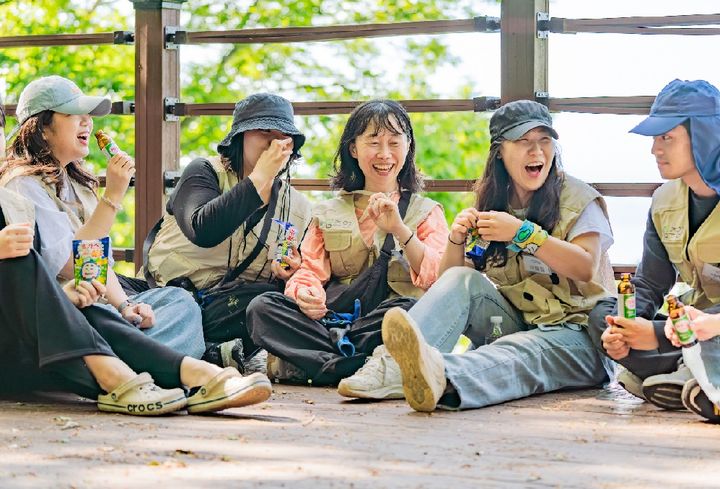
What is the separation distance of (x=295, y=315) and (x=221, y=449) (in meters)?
1.53

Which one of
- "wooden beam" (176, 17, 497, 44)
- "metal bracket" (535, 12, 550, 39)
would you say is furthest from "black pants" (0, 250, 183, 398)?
"metal bracket" (535, 12, 550, 39)

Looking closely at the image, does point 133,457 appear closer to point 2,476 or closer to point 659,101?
point 2,476

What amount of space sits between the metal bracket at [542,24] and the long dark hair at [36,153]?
2.07 metres

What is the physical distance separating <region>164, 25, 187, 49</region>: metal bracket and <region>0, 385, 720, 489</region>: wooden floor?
238 centimetres

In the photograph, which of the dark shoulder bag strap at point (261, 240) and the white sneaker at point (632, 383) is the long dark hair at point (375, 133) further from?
the white sneaker at point (632, 383)

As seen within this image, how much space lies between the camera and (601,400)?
3.96m

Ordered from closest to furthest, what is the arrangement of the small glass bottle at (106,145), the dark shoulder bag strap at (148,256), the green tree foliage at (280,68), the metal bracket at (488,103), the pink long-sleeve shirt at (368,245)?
1. the small glass bottle at (106,145)
2. the pink long-sleeve shirt at (368,245)
3. the dark shoulder bag strap at (148,256)
4. the metal bracket at (488,103)
5. the green tree foliage at (280,68)

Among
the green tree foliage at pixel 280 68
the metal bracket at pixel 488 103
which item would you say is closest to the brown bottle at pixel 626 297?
the metal bracket at pixel 488 103

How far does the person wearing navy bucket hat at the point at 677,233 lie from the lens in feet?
12.1

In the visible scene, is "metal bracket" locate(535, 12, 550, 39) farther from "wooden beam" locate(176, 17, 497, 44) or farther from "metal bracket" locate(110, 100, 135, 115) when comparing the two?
"metal bracket" locate(110, 100, 135, 115)

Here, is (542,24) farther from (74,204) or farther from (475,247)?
(74,204)

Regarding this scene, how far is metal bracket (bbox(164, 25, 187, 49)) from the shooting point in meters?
5.80

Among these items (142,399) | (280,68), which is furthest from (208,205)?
(280,68)

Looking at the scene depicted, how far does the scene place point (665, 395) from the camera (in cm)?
365
